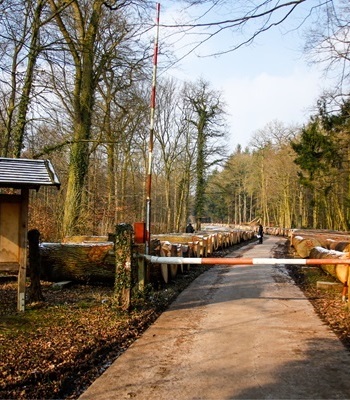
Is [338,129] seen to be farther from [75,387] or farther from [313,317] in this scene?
[75,387]

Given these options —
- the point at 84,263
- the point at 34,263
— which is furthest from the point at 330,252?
the point at 34,263

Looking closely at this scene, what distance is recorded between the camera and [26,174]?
23.2 feet

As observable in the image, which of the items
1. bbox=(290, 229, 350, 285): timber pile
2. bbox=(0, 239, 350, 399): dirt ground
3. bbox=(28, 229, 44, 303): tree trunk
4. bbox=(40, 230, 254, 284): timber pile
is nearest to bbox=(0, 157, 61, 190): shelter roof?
bbox=(28, 229, 44, 303): tree trunk

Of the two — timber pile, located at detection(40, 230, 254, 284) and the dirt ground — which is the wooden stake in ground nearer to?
the dirt ground

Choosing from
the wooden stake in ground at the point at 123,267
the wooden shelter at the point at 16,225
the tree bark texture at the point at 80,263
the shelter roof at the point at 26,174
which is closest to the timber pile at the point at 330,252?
the wooden stake in ground at the point at 123,267

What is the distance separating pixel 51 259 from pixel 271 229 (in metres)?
52.2

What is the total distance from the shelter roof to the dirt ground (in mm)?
2066

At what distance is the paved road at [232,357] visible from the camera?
425 centimetres

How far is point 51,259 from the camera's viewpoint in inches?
428

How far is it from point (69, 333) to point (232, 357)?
2.28m

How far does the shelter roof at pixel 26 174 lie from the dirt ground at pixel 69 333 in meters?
2.07

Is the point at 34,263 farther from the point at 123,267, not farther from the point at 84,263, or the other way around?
the point at 84,263

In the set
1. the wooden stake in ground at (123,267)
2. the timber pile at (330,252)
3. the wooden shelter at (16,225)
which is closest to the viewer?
the wooden shelter at (16,225)

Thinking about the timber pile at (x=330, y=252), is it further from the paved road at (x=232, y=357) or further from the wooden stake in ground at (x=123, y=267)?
the wooden stake in ground at (x=123, y=267)
